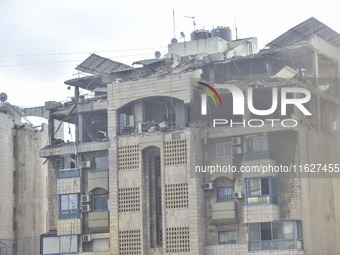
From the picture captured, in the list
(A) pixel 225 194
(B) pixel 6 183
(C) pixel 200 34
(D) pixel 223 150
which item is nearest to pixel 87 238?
(A) pixel 225 194

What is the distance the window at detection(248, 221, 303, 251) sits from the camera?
167 feet

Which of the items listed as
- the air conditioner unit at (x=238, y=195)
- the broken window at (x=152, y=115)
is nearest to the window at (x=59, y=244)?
the broken window at (x=152, y=115)

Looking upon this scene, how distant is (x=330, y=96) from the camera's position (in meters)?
58.7

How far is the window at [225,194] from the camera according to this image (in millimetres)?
53372

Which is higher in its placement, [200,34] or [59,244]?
[200,34]

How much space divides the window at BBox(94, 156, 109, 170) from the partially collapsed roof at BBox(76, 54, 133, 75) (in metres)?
7.87

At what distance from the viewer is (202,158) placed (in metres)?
54.3

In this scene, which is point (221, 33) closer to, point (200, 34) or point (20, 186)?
point (200, 34)

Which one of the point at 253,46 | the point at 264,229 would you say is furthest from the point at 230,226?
the point at 253,46

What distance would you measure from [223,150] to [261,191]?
401cm

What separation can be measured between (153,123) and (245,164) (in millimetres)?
7446

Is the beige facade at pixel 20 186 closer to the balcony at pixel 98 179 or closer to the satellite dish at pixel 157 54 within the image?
the balcony at pixel 98 179

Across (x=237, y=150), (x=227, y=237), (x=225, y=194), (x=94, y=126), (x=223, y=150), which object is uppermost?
(x=94, y=126)

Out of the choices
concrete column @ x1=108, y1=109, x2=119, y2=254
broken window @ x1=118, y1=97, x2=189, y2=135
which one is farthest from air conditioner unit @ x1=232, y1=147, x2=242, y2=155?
concrete column @ x1=108, y1=109, x2=119, y2=254
